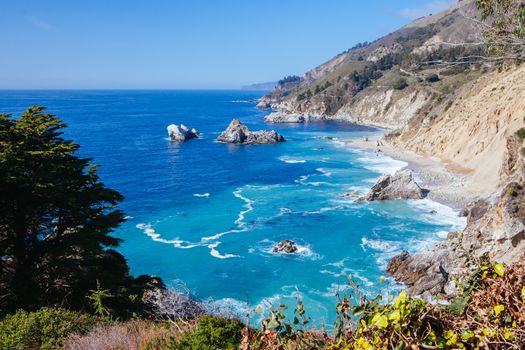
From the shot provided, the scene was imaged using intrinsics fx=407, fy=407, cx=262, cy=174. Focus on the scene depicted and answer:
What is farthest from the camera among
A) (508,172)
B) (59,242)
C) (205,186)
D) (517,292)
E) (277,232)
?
(205,186)

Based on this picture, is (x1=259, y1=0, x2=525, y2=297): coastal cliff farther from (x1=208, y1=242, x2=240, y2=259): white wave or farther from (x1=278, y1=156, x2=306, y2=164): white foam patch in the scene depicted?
(x1=278, y1=156, x2=306, y2=164): white foam patch

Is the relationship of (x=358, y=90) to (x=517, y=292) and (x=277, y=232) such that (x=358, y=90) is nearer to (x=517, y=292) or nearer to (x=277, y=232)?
(x=277, y=232)

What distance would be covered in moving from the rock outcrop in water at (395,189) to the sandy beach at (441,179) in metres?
1.99

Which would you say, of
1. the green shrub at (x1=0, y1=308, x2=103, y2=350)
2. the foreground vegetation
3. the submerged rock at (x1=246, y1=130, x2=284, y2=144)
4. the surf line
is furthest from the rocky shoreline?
the submerged rock at (x1=246, y1=130, x2=284, y2=144)

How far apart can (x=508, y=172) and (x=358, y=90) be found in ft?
364

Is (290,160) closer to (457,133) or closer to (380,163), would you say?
(380,163)

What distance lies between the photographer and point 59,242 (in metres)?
17.0

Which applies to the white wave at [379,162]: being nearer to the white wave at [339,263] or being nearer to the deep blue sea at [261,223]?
the deep blue sea at [261,223]

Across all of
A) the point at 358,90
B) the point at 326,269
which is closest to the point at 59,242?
the point at 326,269

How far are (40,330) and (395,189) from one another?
4305cm

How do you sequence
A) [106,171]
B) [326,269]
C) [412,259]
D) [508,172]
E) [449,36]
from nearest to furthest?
[412,259]
[326,269]
[508,172]
[106,171]
[449,36]

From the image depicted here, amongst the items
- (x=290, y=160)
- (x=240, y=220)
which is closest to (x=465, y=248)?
(x=240, y=220)

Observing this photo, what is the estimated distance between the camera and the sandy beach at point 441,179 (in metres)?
45.7

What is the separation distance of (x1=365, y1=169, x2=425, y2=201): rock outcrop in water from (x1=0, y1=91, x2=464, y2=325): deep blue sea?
4.85 feet
